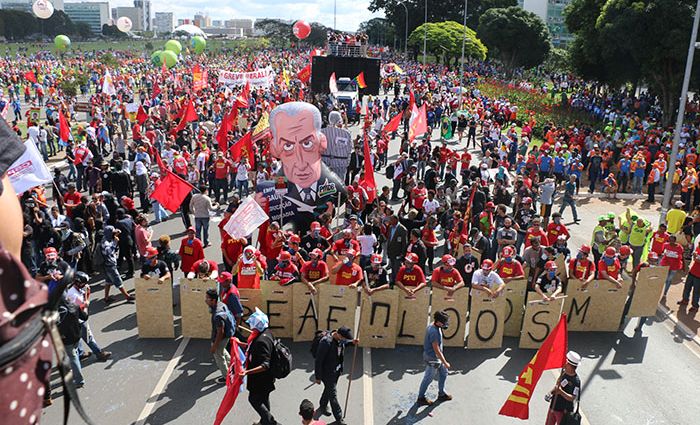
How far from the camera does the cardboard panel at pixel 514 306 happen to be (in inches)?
372

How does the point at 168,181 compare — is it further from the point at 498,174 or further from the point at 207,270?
the point at 498,174

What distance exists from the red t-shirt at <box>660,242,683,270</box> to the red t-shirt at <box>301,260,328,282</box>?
656cm

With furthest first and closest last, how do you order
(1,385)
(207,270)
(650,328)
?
(650,328), (207,270), (1,385)

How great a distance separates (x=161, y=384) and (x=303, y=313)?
90.8 inches

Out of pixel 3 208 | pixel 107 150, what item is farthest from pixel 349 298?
pixel 107 150

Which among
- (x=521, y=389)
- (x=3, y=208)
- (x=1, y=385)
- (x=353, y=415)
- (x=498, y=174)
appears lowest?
(x=353, y=415)

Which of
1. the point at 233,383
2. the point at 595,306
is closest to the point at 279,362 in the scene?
the point at 233,383

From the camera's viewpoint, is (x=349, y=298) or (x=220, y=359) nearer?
(x=220, y=359)

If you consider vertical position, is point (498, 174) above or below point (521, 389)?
above

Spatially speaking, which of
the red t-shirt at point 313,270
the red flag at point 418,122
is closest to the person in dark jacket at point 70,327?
the red t-shirt at point 313,270

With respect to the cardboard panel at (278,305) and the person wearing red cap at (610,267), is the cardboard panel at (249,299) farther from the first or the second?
the person wearing red cap at (610,267)

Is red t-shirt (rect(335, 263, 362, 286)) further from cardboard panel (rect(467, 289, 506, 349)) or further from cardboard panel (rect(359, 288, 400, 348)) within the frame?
cardboard panel (rect(467, 289, 506, 349))

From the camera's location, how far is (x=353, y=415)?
24.7 feet

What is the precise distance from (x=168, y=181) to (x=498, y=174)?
28.2 ft
